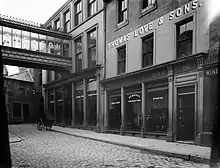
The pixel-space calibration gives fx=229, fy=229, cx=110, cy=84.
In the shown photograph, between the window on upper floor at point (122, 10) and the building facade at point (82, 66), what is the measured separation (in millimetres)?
1900

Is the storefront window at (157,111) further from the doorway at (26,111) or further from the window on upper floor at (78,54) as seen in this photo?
the doorway at (26,111)

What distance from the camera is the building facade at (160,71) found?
32.7ft

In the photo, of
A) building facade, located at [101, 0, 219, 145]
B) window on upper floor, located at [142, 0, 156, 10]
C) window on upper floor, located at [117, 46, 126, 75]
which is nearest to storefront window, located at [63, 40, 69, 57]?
building facade, located at [101, 0, 219, 145]

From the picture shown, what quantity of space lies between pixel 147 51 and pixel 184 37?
8.86 ft

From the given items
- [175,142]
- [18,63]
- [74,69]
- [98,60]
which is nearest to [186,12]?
[175,142]

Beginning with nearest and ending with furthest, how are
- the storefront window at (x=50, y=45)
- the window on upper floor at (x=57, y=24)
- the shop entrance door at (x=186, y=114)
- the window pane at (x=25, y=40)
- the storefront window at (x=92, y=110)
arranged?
the shop entrance door at (x=186, y=114) → the storefront window at (x=92, y=110) → the window pane at (x=25, y=40) → the storefront window at (x=50, y=45) → the window on upper floor at (x=57, y=24)

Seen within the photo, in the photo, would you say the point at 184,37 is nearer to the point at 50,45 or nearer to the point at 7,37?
the point at 50,45

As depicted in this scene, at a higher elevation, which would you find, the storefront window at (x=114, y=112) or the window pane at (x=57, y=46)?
the window pane at (x=57, y=46)

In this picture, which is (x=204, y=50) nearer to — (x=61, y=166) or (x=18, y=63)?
(x=61, y=166)

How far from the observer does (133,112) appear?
47.1ft

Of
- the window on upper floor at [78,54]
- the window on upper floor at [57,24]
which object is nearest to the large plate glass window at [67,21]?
the window on upper floor at [57,24]

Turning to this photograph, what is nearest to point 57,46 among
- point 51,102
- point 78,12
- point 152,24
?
point 78,12

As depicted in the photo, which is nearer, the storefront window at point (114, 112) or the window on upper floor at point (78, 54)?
the storefront window at point (114, 112)

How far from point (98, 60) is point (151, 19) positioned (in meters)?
6.15
